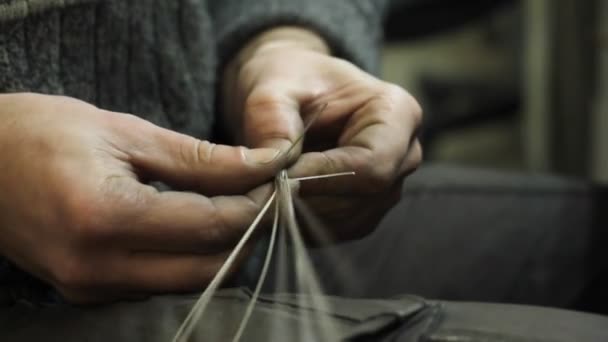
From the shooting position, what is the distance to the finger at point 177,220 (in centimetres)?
39

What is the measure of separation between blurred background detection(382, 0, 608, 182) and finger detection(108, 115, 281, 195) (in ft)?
3.20

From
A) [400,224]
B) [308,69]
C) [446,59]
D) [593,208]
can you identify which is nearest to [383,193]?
[308,69]

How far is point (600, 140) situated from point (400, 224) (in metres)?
0.68

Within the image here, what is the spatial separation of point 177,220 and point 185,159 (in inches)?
1.7

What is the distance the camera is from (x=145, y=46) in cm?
56

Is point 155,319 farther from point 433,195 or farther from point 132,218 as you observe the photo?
point 433,195

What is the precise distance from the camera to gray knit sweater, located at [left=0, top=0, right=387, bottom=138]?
0.48 meters

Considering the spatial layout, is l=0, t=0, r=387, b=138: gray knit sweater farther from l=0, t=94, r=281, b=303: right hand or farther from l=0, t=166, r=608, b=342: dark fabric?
l=0, t=166, r=608, b=342: dark fabric

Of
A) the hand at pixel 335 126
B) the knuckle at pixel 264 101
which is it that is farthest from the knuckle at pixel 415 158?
the knuckle at pixel 264 101

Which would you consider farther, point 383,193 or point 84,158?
point 383,193

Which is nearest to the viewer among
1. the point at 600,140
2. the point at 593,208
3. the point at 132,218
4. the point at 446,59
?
the point at 132,218

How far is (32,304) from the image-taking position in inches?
17.4

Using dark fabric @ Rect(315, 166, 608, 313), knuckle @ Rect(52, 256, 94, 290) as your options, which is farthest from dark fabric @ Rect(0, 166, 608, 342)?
knuckle @ Rect(52, 256, 94, 290)

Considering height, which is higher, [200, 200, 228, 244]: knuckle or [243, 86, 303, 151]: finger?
[243, 86, 303, 151]: finger
